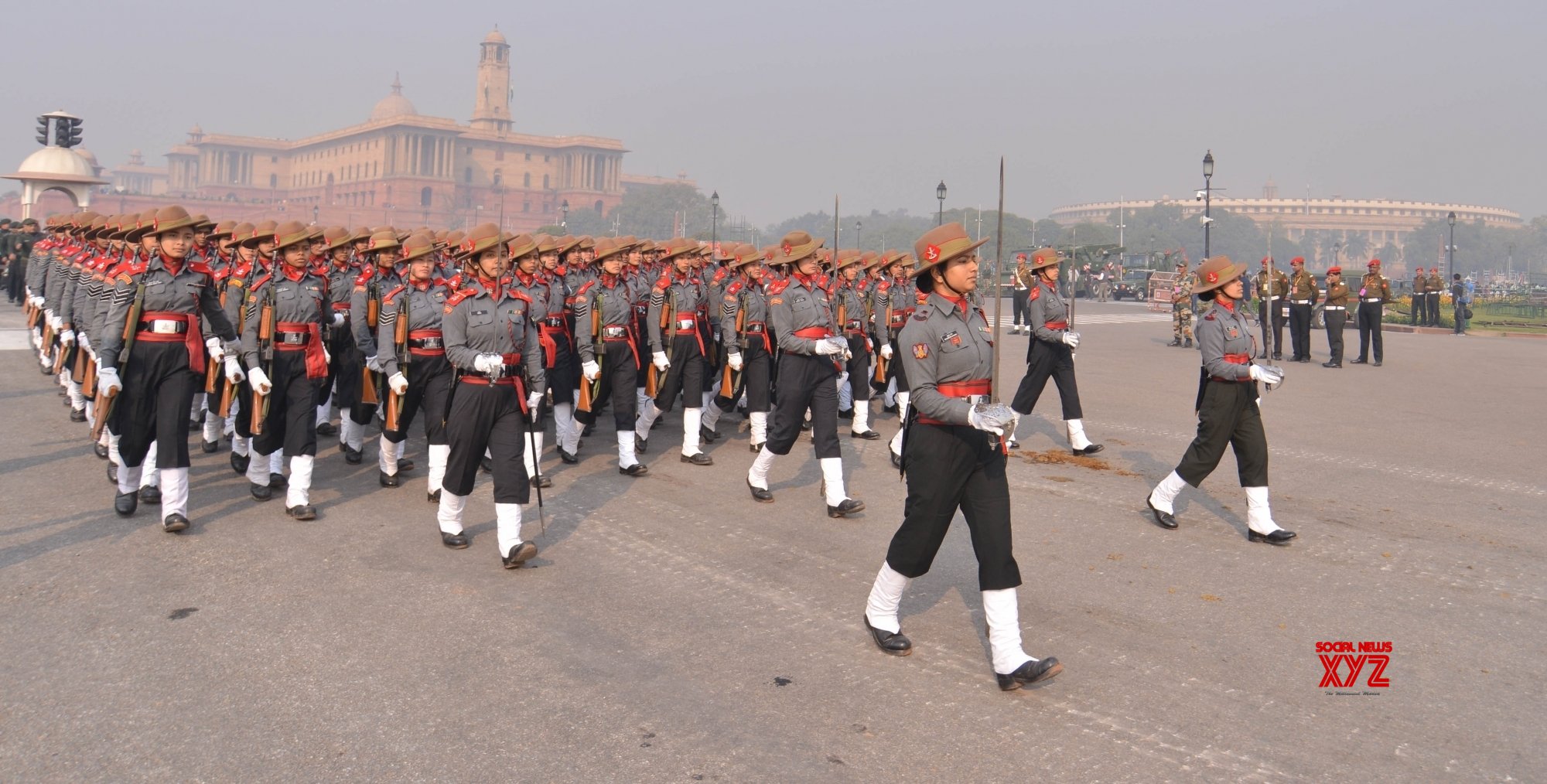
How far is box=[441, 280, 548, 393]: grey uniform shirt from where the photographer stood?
702cm

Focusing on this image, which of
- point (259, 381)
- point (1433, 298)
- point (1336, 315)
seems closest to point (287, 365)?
point (259, 381)

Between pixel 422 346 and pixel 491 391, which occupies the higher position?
pixel 422 346

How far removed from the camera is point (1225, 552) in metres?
7.27

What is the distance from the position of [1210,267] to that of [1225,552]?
193cm

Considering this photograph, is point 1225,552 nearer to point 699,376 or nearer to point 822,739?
point 822,739

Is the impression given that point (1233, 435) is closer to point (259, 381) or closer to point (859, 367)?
point (859, 367)

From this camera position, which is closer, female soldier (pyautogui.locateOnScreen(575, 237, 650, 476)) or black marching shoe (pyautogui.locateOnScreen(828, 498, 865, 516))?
black marching shoe (pyautogui.locateOnScreen(828, 498, 865, 516))

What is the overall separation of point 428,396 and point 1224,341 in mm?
5344

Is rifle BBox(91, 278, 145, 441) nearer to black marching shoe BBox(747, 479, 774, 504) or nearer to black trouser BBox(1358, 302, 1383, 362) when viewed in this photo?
black marching shoe BBox(747, 479, 774, 504)

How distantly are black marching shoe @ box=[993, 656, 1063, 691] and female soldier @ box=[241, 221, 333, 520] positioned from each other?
16.3 feet

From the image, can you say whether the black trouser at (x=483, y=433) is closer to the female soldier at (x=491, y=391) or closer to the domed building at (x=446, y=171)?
the female soldier at (x=491, y=391)

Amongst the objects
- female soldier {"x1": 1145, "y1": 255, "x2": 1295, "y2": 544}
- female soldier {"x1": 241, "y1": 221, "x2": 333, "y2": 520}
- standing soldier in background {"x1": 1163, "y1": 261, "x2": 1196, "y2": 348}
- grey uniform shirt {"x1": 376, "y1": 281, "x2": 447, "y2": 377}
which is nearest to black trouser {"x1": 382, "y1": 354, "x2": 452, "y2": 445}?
grey uniform shirt {"x1": 376, "y1": 281, "x2": 447, "y2": 377}

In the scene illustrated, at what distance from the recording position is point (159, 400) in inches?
296

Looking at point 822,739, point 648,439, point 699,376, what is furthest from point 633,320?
point 822,739
